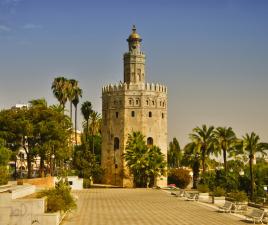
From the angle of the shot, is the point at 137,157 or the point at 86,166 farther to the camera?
the point at 86,166

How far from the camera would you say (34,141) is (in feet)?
156

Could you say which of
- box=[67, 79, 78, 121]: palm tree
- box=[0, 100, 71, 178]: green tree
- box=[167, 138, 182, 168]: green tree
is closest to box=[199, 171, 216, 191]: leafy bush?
box=[0, 100, 71, 178]: green tree

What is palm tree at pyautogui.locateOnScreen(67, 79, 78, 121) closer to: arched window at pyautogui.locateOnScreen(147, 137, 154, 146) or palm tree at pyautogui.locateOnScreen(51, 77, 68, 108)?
palm tree at pyautogui.locateOnScreen(51, 77, 68, 108)

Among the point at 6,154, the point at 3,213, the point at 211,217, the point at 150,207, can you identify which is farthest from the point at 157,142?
the point at 3,213

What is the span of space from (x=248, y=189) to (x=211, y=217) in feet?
100

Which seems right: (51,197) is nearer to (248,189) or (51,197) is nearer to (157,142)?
(248,189)

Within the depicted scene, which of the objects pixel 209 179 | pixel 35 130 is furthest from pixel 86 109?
pixel 35 130

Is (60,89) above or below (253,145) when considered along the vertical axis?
above

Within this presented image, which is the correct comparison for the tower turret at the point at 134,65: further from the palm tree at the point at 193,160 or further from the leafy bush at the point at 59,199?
the leafy bush at the point at 59,199

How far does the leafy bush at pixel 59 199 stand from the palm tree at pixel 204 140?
3350 centimetres

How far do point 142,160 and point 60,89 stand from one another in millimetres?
13414

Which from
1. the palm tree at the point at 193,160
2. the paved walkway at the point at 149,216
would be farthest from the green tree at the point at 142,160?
the paved walkway at the point at 149,216

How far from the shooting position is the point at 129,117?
6425cm

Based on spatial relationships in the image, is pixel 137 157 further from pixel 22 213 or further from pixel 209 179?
pixel 22 213
